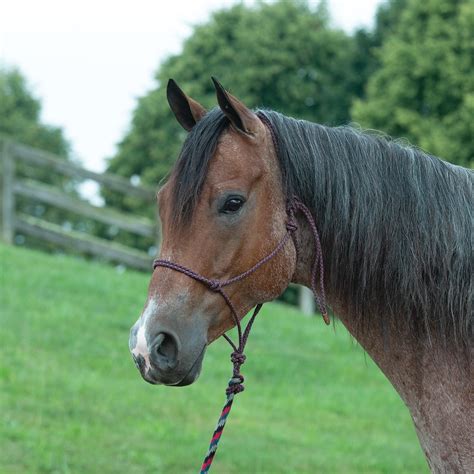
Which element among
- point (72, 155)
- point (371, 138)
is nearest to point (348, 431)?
point (371, 138)

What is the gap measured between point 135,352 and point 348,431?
5834 mm

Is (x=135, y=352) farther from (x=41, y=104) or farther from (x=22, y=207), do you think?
(x=41, y=104)

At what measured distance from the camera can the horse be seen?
2705mm

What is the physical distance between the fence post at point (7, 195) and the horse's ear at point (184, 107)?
11.8 meters

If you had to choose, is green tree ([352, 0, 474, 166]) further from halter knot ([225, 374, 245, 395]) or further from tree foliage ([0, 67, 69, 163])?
tree foliage ([0, 67, 69, 163])

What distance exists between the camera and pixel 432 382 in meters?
2.77

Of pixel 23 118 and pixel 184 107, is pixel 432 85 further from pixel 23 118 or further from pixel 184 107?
pixel 23 118

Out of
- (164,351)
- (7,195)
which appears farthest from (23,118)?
(164,351)

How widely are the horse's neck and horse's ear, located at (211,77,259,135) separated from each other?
0.41 m

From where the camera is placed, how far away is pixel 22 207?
33.7 meters

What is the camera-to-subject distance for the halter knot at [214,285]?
2689 mm

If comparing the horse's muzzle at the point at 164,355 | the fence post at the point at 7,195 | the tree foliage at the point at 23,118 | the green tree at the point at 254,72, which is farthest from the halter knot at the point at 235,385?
the tree foliage at the point at 23,118

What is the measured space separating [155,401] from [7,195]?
24.3ft

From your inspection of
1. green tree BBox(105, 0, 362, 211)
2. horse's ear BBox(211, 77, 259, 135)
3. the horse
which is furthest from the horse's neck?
green tree BBox(105, 0, 362, 211)
